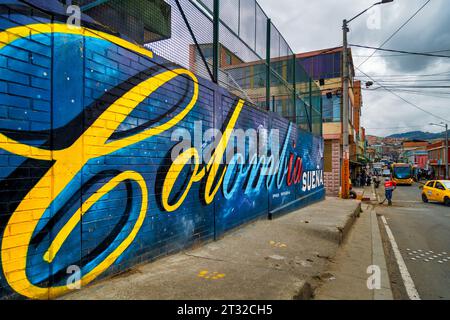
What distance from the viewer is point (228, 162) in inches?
262

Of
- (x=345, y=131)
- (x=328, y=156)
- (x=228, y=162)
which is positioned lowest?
(x=228, y=162)

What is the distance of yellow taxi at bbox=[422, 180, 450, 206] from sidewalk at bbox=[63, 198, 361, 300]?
1369cm

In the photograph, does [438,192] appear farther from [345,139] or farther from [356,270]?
[356,270]

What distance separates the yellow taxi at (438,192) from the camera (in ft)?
55.5

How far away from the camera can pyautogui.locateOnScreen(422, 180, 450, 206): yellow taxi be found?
16906 millimetres

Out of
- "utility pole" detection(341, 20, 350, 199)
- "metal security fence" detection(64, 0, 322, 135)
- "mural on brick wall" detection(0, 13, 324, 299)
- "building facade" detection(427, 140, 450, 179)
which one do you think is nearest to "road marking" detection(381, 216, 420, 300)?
"mural on brick wall" detection(0, 13, 324, 299)

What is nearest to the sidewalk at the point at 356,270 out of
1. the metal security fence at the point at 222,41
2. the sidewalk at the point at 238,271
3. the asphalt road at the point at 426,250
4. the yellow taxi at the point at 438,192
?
the sidewalk at the point at 238,271

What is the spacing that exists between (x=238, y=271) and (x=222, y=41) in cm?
489

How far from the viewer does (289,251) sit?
564 centimetres

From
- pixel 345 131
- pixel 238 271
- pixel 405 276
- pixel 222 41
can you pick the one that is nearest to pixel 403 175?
pixel 345 131

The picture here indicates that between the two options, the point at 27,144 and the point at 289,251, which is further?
the point at 289,251
